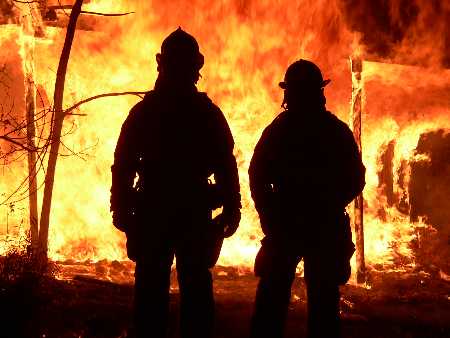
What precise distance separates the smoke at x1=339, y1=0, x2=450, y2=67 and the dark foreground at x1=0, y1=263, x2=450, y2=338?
12.1 feet

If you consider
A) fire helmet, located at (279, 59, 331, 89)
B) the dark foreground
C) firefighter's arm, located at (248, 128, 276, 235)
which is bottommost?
the dark foreground

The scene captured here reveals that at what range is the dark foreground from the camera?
4.45 metres

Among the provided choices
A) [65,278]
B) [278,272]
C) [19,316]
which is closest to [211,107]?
[278,272]

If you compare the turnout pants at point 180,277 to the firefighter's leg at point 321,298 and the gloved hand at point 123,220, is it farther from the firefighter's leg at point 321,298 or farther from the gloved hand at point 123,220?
the firefighter's leg at point 321,298

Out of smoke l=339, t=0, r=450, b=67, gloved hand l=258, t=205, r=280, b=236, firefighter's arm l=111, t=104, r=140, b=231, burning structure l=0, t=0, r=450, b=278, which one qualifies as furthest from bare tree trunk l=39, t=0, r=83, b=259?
smoke l=339, t=0, r=450, b=67

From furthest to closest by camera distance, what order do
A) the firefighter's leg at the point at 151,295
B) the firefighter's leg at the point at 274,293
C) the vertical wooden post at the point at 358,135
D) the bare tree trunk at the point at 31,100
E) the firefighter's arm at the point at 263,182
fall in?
the vertical wooden post at the point at 358,135
the bare tree trunk at the point at 31,100
the firefighter's arm at the point at 263,182
the firefighter's leg at the point at 274,293
the firefighter's leg at the point at 151,295

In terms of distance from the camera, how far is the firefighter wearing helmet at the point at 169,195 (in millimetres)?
3217

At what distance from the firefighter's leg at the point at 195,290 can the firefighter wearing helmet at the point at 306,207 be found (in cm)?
35

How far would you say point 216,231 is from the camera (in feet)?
11.0

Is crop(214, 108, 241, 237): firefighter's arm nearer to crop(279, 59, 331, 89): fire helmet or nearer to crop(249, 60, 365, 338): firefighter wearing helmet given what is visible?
crop(249, 60, 365, 338): firefighter wearing helmet

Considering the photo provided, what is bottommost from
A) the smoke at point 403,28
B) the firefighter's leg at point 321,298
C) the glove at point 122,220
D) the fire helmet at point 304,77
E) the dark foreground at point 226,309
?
→ the dark foreground at point 226,309

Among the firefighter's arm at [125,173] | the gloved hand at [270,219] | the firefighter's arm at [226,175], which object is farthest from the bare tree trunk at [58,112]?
the gloved hand at [270,219]

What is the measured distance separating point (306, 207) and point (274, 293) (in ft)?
1.96

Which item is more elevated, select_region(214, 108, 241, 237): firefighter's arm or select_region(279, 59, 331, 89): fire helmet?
select_region(279, 59, 331, 89): fire helmet
